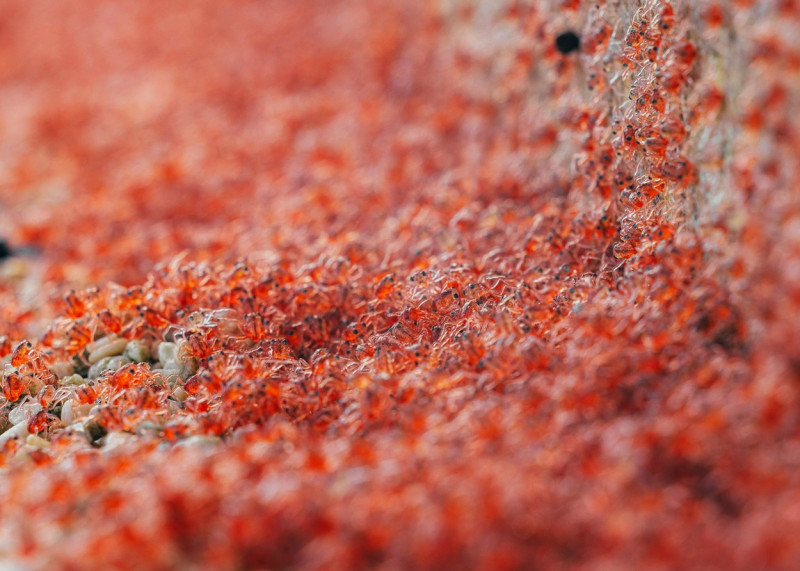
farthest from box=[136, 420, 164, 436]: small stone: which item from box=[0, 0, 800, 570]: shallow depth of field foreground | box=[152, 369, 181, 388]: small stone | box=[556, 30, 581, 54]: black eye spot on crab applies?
box=[556, 30, 581, 54]: black eye spot on crab

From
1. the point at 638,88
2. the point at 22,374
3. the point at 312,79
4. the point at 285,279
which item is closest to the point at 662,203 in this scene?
the point at 638,88

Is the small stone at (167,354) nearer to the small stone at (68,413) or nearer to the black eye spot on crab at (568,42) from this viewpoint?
the small stone at (68,413)

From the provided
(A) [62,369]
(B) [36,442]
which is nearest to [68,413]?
(B) [36,442]

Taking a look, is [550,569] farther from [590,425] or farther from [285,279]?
[285,279]

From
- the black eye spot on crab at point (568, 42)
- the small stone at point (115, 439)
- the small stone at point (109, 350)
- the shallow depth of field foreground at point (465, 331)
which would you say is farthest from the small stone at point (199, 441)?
the black eye spot on crab at point (568, 42)

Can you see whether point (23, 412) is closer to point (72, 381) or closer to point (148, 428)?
point (72, 381)
